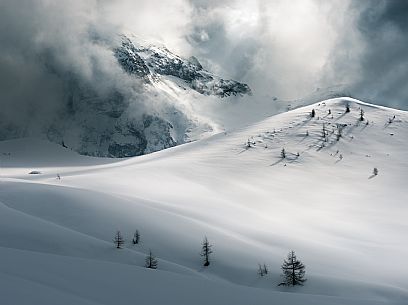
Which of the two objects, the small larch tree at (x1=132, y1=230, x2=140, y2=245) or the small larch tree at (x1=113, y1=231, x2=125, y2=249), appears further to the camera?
the small larch tree at (x1=132, y1=230, x2=140, y2=245)

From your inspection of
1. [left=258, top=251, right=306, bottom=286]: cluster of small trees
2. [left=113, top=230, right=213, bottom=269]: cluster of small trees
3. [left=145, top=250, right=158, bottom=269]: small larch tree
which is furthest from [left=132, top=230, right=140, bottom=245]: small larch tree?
[left=258, top=251, right=306, bottom=286]: cluster of small trees

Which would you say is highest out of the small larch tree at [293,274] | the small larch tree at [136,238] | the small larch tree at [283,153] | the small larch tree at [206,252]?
the small larch tree at [283,153]

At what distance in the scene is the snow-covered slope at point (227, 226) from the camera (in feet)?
48.6

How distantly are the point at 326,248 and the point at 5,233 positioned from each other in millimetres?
21904

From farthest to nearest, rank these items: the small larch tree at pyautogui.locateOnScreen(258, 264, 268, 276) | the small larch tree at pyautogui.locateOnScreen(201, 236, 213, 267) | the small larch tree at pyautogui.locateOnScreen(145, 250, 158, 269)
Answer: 1. the small larch tree at pyautogui.locateOnScreen(201, 236, 213, 267)
2. the small larch tree at pyautogui.locateOnScreen(258, 264, 268, 276)
3. the small larch tree at pyautogui.locateOnScreen(145, 250, 158, 269)

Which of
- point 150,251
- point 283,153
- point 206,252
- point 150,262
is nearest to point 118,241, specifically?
point 150,251

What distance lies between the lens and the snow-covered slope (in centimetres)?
1483

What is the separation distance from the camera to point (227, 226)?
36594mm

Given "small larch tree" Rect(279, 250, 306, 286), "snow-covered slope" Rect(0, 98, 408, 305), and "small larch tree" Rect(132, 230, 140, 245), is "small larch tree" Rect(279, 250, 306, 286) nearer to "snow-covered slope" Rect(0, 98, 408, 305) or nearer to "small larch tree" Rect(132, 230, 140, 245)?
"snow-covered slope" Rect(0, 98, 408, 305)

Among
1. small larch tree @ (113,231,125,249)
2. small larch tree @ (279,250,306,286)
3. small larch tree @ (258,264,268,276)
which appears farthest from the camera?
small larch tree @ (113,231,125,249)

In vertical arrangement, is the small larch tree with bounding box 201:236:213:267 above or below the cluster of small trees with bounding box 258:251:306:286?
above

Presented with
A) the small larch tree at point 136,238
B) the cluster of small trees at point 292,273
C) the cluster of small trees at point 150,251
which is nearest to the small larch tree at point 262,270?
the cluster of small trees at point 292,273

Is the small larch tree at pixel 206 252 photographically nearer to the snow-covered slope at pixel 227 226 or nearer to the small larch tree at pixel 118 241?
the snow-covered slope at pixel 227 226

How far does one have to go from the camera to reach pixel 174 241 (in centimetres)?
3064
